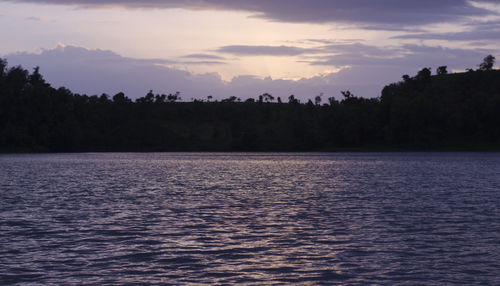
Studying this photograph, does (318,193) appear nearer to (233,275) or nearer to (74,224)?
(74,224)

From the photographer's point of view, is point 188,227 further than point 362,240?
Yes

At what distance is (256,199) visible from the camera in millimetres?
44188

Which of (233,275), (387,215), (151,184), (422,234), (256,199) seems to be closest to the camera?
(233,275)

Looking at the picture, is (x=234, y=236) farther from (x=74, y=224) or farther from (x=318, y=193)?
(x=318, y=193)

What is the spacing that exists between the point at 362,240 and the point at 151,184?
3771cm

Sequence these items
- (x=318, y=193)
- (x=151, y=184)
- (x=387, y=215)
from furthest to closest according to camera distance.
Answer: (x=151, y=184)
(x=318, y=193)
(x=387, y=215)

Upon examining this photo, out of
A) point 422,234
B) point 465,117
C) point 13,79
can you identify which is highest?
point 13,79

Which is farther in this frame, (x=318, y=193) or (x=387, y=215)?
(x=318, y=193)

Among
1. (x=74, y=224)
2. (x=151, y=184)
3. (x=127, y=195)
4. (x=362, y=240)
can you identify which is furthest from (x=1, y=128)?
(x=362, y=240)

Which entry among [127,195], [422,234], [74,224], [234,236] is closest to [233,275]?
[234,236]

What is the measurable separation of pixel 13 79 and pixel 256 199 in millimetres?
171173

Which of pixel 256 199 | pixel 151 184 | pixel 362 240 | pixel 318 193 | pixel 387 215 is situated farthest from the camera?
pixel 151 184

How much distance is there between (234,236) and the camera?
26922 mm

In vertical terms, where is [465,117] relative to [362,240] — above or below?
above
